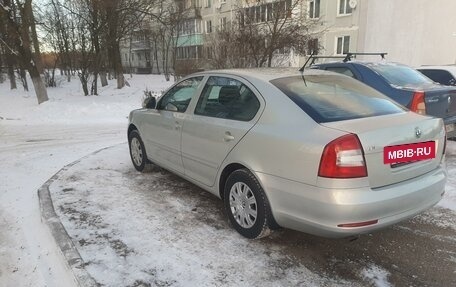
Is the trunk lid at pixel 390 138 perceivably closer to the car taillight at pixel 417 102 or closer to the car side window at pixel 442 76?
A: the car taillight at pixel 417 102

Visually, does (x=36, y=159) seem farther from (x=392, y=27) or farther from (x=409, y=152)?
(x=392, y=27)

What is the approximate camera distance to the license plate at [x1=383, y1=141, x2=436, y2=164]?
285 cm

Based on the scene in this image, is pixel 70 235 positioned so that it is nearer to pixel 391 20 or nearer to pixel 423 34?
pixel 391 20

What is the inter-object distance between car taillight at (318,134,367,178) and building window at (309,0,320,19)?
29.3 metres

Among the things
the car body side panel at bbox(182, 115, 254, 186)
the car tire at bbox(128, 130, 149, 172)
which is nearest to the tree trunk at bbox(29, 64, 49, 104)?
the car tire at bbox(128, 130, 149, 172)

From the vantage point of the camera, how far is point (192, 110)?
168 inches

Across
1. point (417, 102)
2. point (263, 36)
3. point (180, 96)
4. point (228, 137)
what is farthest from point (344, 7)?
point (228, 137)

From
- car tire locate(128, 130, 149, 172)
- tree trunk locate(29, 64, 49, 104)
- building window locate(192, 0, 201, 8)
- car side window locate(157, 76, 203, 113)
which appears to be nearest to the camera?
car side window locate(157, 76, 203, 113)

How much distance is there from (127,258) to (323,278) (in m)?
1.62

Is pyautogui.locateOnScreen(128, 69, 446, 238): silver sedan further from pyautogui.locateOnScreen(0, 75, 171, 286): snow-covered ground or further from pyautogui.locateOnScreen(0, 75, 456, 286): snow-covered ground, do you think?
pyautogui.locateOnScreen(0, 75, 171, 286): snow-covered ground

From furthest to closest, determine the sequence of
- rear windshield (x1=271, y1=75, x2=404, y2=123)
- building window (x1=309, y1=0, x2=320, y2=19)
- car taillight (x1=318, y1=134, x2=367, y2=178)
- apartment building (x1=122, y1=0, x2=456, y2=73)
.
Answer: building window (x1=309, y1=0, x2=320, y2=19), apartment building (x1=122, y1=0, x2=456, y2=73), rear windshield (x1=271, y1=75, x2=404, y2=123), car taillight (x1=318, y1=134, x2=367, y2=178)

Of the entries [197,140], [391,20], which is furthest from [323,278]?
[391,20]

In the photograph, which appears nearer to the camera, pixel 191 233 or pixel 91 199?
pixel 191 233

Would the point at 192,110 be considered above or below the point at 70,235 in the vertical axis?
above
